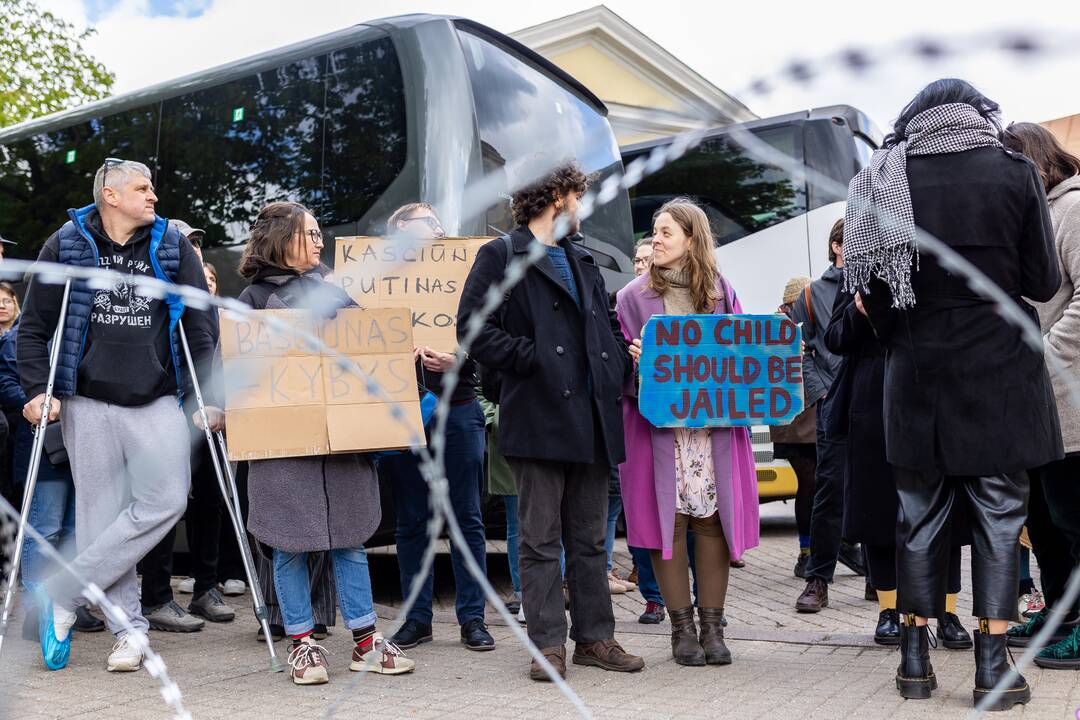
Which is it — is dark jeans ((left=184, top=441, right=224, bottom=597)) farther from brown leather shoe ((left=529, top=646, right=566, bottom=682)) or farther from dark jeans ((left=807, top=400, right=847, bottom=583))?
dark jeans ((left=807, top=400, right=847, bottom=583))

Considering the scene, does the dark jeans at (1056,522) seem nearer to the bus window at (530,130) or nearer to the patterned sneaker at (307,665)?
the bus window at (530,130)

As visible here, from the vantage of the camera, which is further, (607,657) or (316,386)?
(607,657)

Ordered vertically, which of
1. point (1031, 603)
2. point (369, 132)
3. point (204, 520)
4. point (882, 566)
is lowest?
point (1031, 603)

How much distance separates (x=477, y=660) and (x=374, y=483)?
88 cm

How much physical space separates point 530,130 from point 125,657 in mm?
3919

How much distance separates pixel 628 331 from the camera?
16.6ft

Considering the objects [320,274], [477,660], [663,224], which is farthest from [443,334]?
[477,660]

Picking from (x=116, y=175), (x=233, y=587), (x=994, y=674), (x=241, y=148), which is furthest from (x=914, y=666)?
(x=241, y=148)

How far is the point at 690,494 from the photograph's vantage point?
15.6 ft

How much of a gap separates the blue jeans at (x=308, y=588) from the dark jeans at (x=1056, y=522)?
104 inches

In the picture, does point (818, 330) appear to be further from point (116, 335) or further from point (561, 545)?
point (116, 335)

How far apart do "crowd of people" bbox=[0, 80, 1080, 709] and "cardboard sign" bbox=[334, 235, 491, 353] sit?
0.15m

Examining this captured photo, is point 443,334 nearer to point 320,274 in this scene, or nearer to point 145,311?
point 320,274

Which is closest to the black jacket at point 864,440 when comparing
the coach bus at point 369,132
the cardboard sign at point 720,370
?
the cardboard sign at point 720,370
